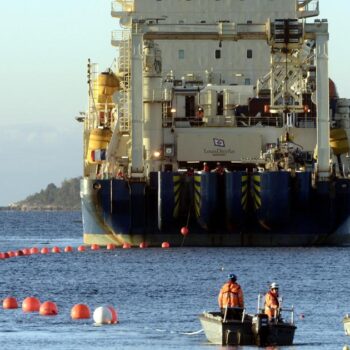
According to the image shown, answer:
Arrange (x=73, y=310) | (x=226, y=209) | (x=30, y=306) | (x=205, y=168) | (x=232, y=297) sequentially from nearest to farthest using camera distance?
1. (x=232, y=297)
2. (x=73, y=310)
3. (x=30, y=306)
4. (x=226, y=209)
5. (x=205, y=168)

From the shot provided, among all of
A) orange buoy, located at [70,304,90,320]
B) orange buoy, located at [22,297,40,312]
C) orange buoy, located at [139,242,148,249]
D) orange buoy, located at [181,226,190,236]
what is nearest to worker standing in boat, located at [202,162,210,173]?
orange buoy, located at [181,226,190,236]

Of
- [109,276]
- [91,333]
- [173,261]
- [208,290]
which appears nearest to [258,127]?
[173,261]

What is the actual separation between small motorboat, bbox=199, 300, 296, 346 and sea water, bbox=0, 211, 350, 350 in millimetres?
594

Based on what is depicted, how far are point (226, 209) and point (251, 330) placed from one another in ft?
126

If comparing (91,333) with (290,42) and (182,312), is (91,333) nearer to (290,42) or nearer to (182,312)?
(182,312)

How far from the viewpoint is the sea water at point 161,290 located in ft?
152

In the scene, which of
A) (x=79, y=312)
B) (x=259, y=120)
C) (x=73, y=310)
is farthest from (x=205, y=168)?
(x=79, y=312)

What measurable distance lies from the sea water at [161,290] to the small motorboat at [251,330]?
0.59 m

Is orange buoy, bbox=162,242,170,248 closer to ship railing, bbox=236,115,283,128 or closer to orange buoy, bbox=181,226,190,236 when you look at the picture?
orange buoy, bbox=181,226,190,236

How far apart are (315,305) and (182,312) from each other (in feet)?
16.0

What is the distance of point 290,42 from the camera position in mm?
83688

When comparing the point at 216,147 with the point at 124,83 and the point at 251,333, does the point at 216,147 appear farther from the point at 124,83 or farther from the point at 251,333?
the point at 251,333

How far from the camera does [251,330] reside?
43000mm

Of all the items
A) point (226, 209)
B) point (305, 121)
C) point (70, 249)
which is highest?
point (305, 121)
